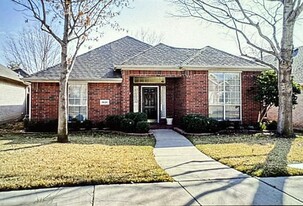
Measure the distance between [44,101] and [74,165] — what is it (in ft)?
32.2

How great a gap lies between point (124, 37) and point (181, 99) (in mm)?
8520

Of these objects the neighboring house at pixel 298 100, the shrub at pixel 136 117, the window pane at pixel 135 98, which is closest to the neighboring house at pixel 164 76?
the shrub at pixel 136 117

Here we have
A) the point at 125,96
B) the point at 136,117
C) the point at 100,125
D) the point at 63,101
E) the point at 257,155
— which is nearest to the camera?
the point at 257,155

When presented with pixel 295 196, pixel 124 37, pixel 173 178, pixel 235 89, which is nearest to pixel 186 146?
pixel 173 178

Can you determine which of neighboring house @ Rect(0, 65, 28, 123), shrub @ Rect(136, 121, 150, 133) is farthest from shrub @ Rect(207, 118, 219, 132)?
neighboring house @ Rect(0, 65, 28, 123)

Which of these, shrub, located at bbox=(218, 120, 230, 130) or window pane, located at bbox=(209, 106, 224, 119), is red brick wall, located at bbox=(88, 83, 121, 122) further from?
shrub, located at bbox=(218, 120, 230, 130)

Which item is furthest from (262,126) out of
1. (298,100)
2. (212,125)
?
(298,100)

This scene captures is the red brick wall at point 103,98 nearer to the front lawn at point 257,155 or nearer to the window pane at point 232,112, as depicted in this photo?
the front lawn at point 257,155

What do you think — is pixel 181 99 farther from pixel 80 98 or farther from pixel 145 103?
pixel 80 98

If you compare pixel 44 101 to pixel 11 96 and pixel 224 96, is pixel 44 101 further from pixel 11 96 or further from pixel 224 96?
pixel 224 96

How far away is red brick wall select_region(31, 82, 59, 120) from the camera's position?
52.8 feet

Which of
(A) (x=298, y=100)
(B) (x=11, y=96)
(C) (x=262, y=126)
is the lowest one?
(C) (x=262, y=126)

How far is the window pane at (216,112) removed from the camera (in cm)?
1620

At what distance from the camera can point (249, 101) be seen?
54.2 ft
